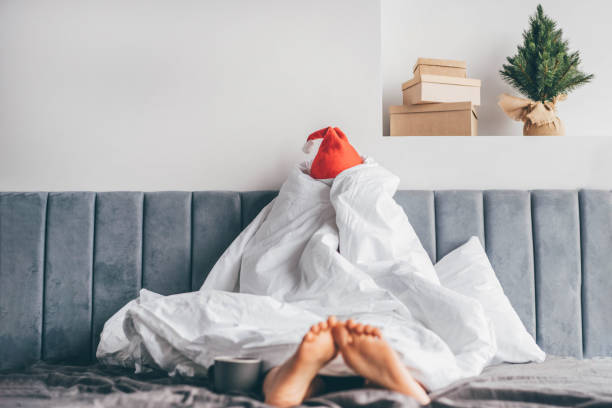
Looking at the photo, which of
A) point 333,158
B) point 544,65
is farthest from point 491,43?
point 333,158

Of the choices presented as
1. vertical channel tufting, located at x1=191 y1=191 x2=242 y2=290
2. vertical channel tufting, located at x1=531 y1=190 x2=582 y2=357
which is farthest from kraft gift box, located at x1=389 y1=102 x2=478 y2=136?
vertical channel tufting, located at x1=191 y1=191 x2=242 y2=290

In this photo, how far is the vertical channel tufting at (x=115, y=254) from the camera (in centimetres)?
155

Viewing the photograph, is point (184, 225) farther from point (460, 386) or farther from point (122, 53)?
point (460, 386)

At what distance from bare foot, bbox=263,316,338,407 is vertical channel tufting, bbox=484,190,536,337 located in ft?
2.92

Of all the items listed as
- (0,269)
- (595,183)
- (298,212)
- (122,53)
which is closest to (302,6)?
(122,53)

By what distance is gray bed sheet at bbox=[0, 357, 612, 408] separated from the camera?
84 cm

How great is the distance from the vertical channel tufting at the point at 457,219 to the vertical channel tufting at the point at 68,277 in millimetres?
1120

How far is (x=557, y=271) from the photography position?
5.08 feet

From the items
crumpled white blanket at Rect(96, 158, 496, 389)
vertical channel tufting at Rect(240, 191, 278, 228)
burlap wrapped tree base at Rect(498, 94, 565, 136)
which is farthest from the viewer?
burlap wrapped tree base at Rect(498, 94, 565, 136)

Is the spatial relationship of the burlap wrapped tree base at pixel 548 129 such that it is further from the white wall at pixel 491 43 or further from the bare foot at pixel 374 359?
the bare foot at pixel 374 359

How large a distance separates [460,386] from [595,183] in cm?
111

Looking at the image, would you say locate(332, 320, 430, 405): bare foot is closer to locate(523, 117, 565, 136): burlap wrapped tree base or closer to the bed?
the bed

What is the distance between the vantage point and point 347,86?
68.1 inches

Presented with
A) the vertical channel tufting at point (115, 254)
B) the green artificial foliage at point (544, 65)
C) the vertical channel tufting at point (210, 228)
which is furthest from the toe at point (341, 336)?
the green artificial foliage at point (544, 65)
